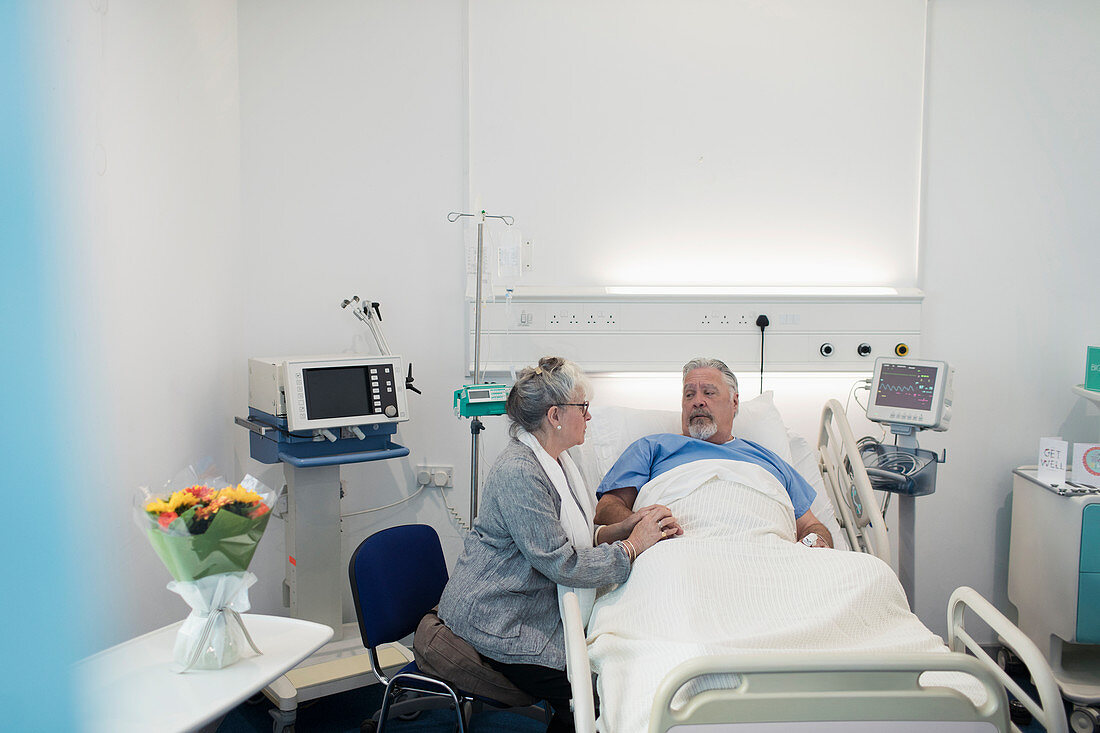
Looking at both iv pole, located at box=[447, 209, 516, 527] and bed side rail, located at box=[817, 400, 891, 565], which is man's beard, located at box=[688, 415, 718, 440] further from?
iv pole, located at box=[447, 209, 516, 527]

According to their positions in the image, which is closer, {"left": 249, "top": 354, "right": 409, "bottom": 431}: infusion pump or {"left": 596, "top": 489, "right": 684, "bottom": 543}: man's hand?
{"left": 596, "top": 489, "right": 684, "bottom": 543}: man's hand

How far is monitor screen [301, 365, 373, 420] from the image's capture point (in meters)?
2.52

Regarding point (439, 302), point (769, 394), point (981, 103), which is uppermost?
point (981, 103)

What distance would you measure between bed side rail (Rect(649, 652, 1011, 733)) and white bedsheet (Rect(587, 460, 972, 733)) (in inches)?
3.9

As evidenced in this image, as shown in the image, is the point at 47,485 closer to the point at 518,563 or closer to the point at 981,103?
the point at 518,563

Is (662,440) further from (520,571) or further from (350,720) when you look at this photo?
(350,720)

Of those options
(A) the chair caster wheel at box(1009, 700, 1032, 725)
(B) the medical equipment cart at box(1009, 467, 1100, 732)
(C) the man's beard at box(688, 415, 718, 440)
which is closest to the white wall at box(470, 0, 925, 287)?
(C) the man's beard at box(688, 415, 718, 440)

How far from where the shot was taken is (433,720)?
8.67ft

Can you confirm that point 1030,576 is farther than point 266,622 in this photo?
Yes

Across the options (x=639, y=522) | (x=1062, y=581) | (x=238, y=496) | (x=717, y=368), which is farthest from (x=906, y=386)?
(x=238, y=496)

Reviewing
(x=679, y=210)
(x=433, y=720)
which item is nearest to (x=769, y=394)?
(x=679, y=210)

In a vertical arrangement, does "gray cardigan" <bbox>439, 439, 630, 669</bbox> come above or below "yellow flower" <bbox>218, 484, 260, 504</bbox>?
below

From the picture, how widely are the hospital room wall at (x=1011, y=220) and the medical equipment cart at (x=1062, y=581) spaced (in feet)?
1.07

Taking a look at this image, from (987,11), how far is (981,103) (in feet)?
1.16
